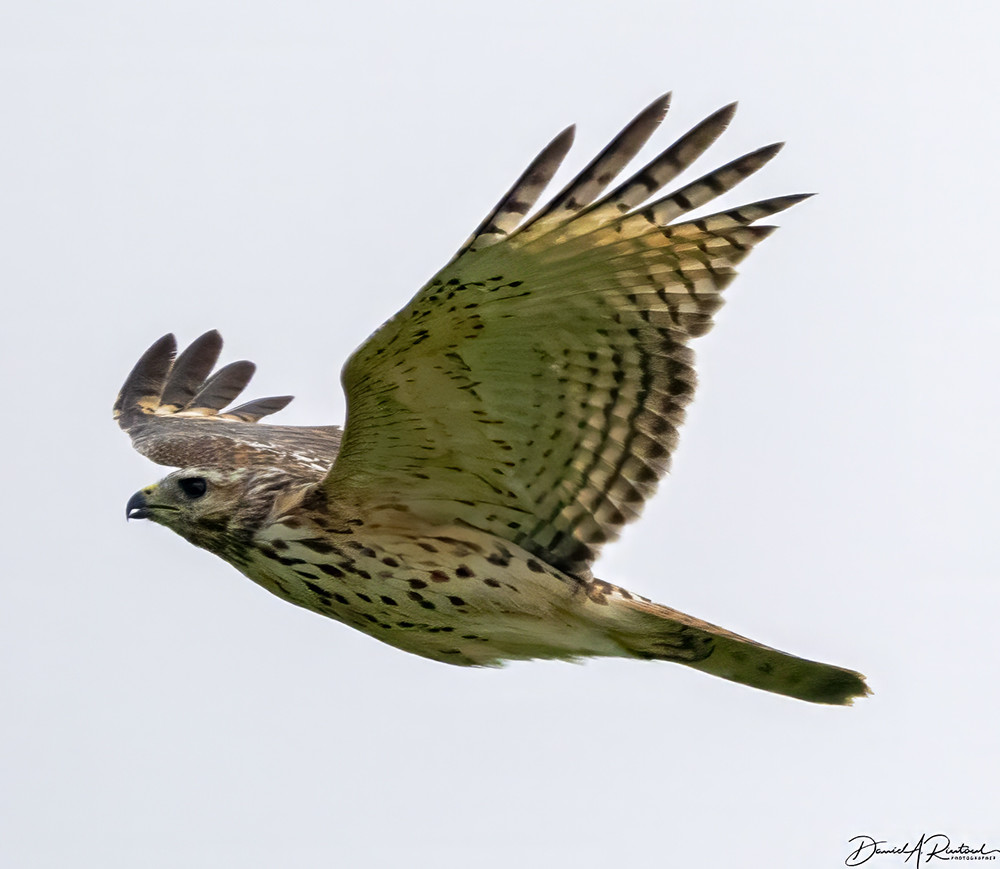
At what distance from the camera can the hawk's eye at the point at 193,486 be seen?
6668mm

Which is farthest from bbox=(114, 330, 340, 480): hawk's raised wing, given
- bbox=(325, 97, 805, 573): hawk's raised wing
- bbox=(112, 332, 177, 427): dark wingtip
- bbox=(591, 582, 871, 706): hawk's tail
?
bbox=(591, 582, 871, 706): hawk's tail

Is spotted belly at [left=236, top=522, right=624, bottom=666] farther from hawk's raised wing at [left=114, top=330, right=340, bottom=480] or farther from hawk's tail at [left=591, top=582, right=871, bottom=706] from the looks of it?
hawk's raised wing at [left=114, top=330, right=340, bottom=480]

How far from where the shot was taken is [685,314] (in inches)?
227

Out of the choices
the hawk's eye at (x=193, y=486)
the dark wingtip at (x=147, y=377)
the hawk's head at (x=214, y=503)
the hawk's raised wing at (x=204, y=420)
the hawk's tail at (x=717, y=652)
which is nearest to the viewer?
the hawk's tail at (x=717, y=652)

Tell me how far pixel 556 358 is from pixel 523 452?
0.50 meters

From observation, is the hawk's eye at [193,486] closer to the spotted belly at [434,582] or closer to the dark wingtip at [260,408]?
the spotted belly at [434,582]

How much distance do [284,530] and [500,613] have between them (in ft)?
3.01

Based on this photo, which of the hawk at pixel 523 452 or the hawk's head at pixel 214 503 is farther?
the hawk's head at pixel 214 503

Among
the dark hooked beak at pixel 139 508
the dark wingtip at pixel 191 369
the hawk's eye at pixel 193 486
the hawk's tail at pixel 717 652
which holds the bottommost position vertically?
the dark hooked beak at pixel 139 508

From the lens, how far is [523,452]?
20.2 ft

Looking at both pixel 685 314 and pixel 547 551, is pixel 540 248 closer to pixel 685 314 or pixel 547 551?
pixel 685 314

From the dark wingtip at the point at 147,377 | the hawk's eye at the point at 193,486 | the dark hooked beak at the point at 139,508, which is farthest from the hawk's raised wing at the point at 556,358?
the dark wingtip at the point at 147,377

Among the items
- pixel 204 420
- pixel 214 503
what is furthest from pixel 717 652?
pixel 204 420

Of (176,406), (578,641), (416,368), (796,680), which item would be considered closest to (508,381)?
(416,368)
